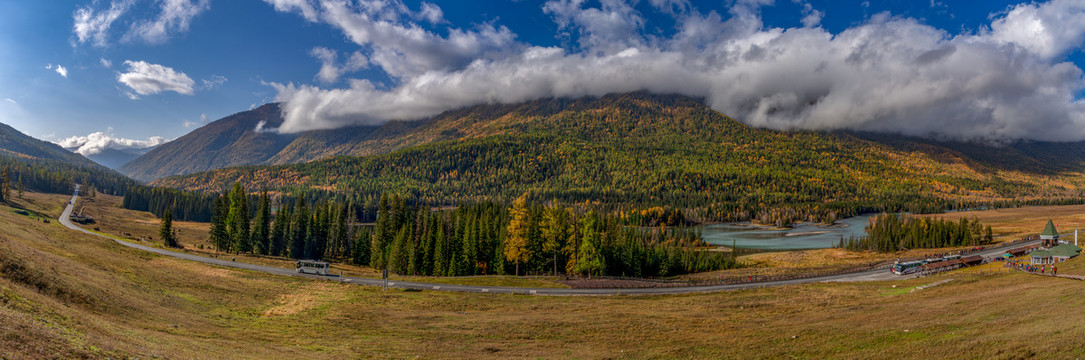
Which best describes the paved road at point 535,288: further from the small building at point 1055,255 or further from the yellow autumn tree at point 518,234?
the small building at point 1055,255

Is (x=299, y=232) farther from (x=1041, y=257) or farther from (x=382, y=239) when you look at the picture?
(x=1041, y=257)

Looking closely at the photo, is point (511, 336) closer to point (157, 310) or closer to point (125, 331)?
point (125, 331)

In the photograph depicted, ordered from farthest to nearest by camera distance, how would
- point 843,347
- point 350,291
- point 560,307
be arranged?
point 350,291
point 560,307
point 843,347

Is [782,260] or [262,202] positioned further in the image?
[782,260]

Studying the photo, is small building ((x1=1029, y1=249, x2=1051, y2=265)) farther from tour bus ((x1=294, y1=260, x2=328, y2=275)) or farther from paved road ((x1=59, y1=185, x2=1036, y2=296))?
tour bus ((x1=294, y1=260, x2=328, y2=275))

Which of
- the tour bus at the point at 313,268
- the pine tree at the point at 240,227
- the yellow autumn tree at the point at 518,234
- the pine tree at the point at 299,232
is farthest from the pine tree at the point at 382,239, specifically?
the yellow autumn tree at the point at 518,234

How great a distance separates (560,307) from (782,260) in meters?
109

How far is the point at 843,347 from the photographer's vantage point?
2847cm

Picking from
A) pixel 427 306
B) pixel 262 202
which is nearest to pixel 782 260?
pixel 427 306

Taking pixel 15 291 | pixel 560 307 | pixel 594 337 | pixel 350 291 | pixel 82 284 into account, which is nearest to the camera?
pixel 15 291

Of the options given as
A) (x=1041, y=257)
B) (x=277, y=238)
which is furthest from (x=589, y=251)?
(x=277, y=238)

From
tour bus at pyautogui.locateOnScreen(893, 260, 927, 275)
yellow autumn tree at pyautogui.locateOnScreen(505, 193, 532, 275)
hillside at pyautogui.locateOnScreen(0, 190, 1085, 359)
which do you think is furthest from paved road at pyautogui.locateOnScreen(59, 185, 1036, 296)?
yellow autumn tree at pyautogui.locateOnScreen(505, 193, 532, 275)

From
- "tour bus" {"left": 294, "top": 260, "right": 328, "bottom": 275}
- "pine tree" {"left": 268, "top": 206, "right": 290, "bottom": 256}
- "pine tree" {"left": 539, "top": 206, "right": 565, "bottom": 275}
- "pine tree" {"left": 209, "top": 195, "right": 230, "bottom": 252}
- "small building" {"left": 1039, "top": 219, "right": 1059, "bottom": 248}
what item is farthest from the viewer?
"pine tree" {"left": 268, "top": 206, "right": 290, "bottom": 256}

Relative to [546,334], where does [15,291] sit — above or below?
above
